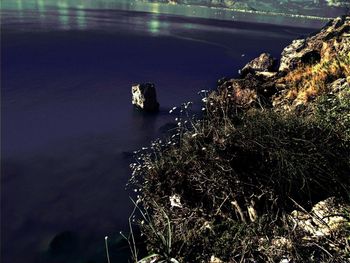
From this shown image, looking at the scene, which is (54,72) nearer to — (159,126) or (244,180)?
(159,126)

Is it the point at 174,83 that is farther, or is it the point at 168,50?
the point at 168,50

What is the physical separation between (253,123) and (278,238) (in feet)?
16.2

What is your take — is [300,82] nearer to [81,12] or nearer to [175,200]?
[175,200]

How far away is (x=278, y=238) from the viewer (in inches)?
411

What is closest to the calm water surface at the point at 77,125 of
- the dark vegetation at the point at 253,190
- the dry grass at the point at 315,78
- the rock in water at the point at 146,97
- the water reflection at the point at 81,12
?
the rock in water at the point at 146,97

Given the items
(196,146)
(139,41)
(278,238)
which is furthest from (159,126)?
(139,41)

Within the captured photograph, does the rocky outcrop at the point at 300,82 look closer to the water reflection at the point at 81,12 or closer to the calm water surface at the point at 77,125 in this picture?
the calm water surface at the point at 77,125

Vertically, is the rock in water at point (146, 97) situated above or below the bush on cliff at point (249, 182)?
below

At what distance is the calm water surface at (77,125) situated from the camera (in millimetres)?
15805

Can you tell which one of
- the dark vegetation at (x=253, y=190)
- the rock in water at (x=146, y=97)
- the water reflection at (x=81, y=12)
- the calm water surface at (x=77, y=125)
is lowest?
the water reflection at (x=81, y=12)

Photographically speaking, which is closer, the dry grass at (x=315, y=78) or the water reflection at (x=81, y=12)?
the dry grass at (x=315, y=78)

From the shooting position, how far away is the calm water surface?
1580 cm

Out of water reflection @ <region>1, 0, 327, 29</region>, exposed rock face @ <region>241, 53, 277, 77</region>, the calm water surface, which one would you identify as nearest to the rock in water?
the calm water surface

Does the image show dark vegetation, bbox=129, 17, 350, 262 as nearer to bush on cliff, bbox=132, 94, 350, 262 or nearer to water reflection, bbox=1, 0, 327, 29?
bush on cliff, bbox=132, 94, 350, 262
